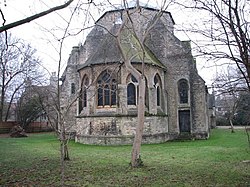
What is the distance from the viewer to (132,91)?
21703 mm

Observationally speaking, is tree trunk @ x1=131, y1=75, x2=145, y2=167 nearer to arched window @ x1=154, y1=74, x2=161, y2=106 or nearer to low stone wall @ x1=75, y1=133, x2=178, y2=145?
low stone wall @ x1=75, y1=133, x2=178, y2=145

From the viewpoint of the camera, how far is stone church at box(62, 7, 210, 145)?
20844 mm

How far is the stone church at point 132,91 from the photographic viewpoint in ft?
68.4

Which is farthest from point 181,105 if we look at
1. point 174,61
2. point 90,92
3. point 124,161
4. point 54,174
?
point 54,174

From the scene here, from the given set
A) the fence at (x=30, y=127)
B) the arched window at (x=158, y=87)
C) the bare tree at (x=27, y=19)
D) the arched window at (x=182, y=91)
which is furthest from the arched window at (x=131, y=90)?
the fence at (x=30, y=127)

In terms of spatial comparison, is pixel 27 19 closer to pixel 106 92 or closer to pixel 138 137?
pixel 138 137

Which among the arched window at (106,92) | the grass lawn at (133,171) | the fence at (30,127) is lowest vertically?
the grass lawn at (133,171)

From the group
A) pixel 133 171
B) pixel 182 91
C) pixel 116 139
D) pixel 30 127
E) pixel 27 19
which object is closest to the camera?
pixel 27 19

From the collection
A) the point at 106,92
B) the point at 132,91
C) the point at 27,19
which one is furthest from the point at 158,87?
the point at 27,19

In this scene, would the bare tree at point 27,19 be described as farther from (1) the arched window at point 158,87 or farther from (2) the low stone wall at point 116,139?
(1) the arched window at point 158,87

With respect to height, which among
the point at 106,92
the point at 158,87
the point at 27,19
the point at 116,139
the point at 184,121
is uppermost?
the point at 158,87

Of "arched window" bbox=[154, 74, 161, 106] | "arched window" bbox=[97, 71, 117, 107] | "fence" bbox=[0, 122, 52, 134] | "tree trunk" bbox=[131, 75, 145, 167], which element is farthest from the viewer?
"fence" bbox=[0, 122, 52, 134]

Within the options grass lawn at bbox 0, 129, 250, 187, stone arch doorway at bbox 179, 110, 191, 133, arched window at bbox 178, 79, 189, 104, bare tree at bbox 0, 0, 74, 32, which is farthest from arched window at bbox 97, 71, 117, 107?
bare tree at bbox 0, 0, 74, 32

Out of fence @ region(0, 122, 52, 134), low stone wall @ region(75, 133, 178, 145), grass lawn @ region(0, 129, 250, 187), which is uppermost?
fence @ region(0, 122, 52, 134)
